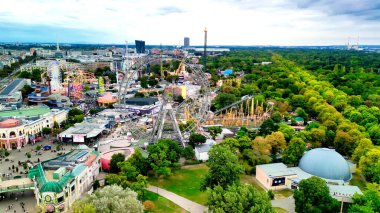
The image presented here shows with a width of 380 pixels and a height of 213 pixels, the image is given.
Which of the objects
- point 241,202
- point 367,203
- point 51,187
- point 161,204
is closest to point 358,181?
point 367,203

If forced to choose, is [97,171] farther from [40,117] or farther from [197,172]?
[40,117]

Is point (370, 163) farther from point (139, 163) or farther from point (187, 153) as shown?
point (139, 163)

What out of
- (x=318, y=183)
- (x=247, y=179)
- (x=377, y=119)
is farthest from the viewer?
(x=377, y=119)

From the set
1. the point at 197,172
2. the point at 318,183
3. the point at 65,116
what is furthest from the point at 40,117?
the point at 318,183

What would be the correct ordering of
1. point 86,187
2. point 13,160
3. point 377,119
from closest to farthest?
point 86,187 → point 13,160 → point 377,119

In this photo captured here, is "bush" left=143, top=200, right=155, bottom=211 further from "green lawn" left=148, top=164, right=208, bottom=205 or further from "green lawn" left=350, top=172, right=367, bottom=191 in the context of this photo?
"green lawn" left=350, top=172, right=367, bottom=191

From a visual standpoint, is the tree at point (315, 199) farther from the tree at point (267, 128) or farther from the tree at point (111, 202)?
the tree at point (267, 128)
